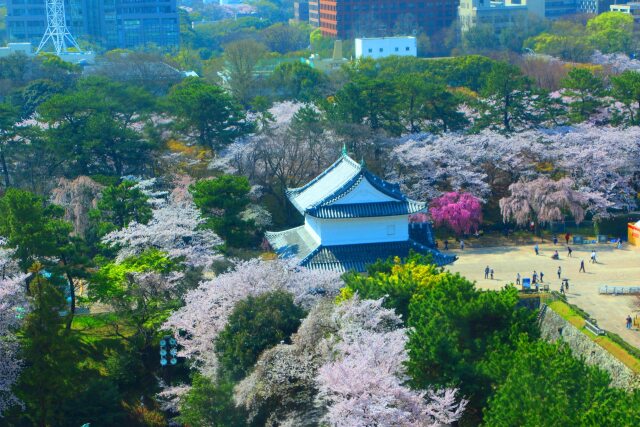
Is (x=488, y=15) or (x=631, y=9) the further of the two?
(x=631, y=9)

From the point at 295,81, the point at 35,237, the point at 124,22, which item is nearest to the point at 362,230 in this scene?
the point at 35,237

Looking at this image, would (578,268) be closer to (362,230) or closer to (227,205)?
(362,230)

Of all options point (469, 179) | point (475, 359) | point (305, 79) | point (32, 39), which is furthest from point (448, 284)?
point (32, 39)

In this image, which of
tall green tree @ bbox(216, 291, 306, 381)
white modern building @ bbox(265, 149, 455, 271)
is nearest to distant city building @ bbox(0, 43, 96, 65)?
white modern building @ bbox(265, 149, 455, 271)

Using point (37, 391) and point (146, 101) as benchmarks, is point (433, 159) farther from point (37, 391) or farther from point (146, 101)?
point (37, 391)

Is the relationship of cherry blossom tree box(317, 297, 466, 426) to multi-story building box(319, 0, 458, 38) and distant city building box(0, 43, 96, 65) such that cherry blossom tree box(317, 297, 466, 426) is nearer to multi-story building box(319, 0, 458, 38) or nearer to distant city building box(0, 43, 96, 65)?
distant city building box(0, 43, 96, 65)
